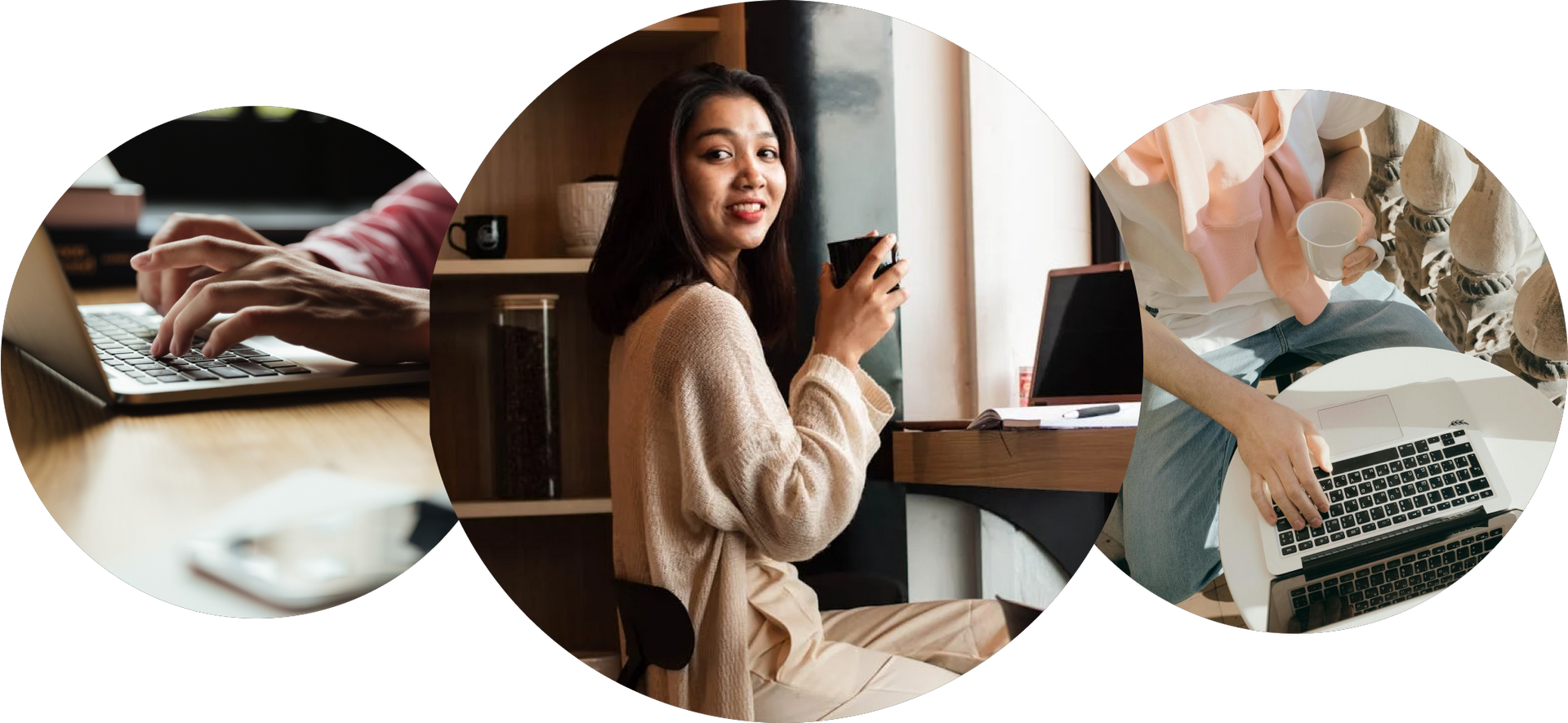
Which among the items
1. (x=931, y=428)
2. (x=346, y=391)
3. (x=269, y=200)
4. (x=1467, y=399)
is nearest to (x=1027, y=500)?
(x=931, y=428)

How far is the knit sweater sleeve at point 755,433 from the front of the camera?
1.92m

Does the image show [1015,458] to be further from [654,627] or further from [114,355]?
[114,355]

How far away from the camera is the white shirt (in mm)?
2332

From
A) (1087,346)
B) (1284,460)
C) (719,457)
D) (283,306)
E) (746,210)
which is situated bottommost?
(1284,460)

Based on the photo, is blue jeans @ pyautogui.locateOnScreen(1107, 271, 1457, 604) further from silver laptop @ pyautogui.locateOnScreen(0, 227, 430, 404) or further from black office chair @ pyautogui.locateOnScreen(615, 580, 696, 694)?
silver laptop @ pyautogui.locateOnScreen(0, 227, 430, 404)

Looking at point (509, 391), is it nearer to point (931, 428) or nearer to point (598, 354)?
point (598, 354)

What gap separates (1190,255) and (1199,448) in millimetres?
349

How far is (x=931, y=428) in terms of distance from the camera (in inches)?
79.8

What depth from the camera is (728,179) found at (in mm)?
1975

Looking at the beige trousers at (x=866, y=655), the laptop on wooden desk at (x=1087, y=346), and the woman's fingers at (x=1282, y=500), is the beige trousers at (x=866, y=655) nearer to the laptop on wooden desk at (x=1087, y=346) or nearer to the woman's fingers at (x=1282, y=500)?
the laptop on wooden desk at (x=1087, y=346)

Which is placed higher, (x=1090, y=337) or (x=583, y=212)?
(x=583, y=212)

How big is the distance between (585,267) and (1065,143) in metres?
0.77

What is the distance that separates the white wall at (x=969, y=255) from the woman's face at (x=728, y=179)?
208 mm

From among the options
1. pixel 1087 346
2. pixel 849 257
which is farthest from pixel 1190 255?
A: pixel 849 257
